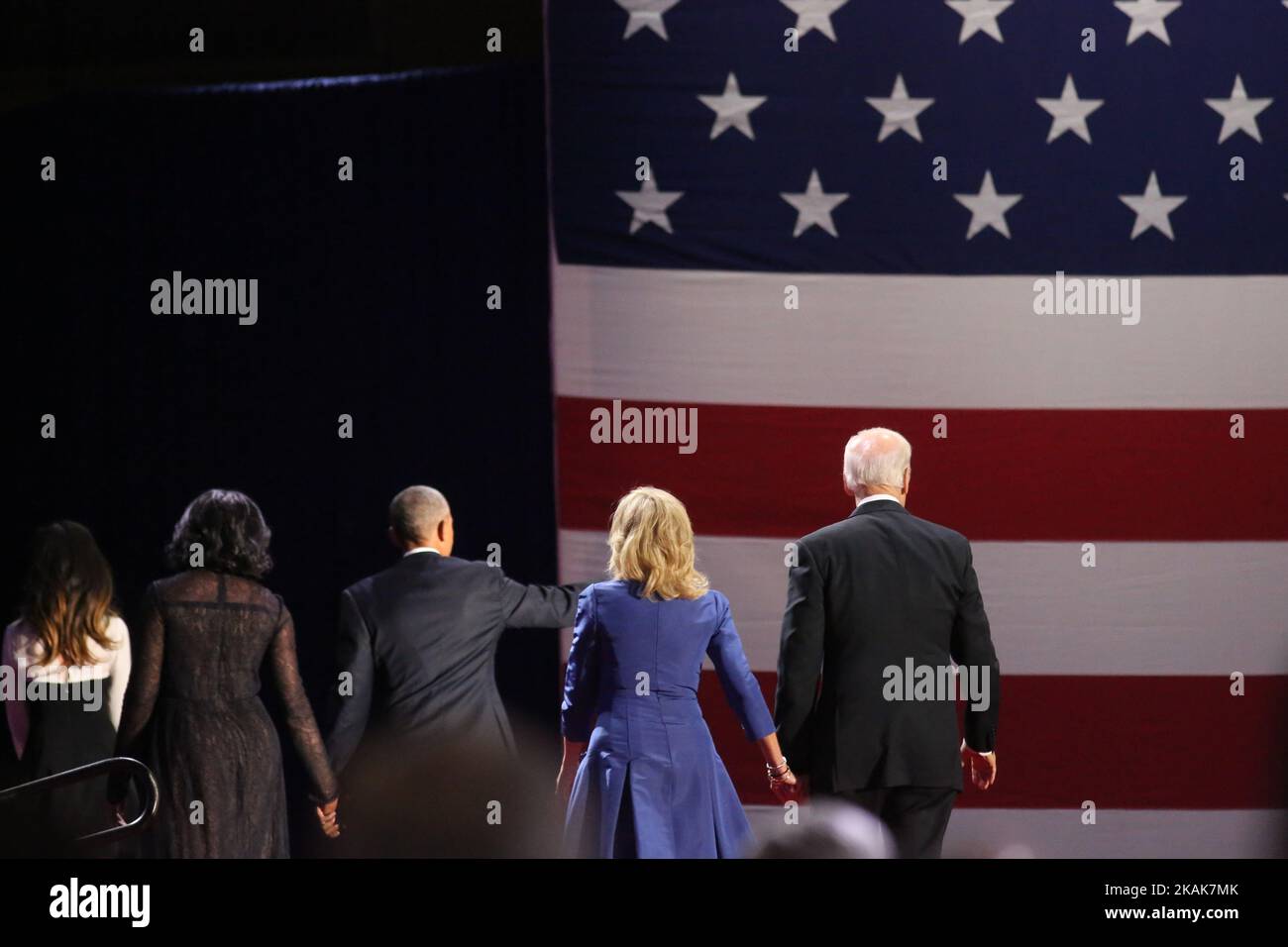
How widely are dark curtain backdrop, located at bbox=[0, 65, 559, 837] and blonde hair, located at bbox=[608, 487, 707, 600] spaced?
137 cm

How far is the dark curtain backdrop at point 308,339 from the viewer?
4773mm

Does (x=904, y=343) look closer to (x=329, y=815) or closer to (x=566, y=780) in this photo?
(x=566, y=780)

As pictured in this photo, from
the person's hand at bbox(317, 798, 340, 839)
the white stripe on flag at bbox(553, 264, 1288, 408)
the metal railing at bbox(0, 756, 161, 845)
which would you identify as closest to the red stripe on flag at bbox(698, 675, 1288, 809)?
the white stripe on flag at bbox(553, 264, 1288, 408)

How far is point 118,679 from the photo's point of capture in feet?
12.2

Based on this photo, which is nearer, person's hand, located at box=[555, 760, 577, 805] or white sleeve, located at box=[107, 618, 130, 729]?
person's hand, located at box=[555, 760, 577, 805]

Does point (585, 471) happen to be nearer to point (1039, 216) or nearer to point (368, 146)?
point (368, 146)

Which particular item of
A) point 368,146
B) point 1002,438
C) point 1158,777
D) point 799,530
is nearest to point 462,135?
point 368,146

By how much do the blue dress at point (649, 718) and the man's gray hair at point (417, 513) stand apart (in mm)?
553

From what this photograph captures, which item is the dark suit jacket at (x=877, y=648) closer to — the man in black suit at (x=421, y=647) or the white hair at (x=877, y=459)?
the white hair at (x=877, y=459)

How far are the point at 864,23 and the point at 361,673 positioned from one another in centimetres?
266

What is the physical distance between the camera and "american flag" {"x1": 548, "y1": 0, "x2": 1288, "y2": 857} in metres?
4.68

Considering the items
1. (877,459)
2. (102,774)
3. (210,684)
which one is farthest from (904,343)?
(102,774)

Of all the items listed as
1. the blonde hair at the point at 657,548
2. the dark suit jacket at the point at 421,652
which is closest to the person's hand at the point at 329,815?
the dark suit jacket at the point at 421,652

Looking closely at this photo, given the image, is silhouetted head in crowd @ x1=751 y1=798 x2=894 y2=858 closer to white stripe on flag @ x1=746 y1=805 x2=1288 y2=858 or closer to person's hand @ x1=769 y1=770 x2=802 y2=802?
person's hand @ x1=769 y1=770 x2=802 y2=802
